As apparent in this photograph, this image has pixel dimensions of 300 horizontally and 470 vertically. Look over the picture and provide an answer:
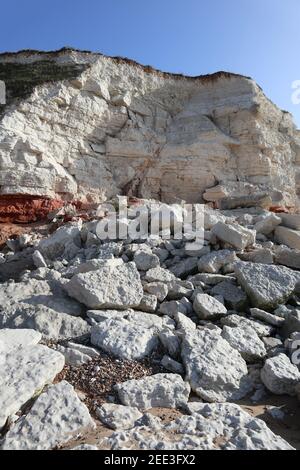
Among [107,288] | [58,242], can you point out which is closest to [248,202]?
[58,242]

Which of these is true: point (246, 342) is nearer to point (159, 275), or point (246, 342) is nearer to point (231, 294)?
point (231, 294)

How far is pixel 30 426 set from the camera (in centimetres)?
238

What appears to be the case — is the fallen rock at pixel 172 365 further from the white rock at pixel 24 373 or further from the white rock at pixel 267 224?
the white rock at pixel 267 224

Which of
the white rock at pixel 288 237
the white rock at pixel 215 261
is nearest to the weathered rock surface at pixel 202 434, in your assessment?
the white rock at pixel 215 261

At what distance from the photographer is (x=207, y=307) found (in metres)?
4.18

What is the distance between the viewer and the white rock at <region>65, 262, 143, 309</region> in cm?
411

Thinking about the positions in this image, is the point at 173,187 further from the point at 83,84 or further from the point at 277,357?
the point at 277,357

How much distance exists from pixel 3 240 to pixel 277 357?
871 cm

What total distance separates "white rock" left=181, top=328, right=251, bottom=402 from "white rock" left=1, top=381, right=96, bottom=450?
1051 millimetres

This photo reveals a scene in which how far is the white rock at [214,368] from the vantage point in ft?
10.0

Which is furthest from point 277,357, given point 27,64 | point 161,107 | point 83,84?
point 27,64

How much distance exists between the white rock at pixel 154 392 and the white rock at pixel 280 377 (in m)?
0.78
